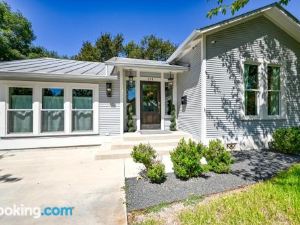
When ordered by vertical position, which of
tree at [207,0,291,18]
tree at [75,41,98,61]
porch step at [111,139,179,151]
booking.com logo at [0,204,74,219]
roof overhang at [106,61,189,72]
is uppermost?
tree at [75,41,98,61]

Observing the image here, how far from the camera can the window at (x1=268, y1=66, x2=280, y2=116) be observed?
25.7 feet

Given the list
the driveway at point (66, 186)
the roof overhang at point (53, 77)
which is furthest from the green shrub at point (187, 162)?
the roof overhang at point (53, 77)

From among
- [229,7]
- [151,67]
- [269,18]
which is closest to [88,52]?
[151,67]

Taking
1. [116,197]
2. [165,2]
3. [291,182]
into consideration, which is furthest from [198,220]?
[165,2]

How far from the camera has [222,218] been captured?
274 centimetres

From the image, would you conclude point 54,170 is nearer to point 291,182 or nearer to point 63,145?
point 63,145

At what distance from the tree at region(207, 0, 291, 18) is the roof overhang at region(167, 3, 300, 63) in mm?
717

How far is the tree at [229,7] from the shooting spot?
208 inches

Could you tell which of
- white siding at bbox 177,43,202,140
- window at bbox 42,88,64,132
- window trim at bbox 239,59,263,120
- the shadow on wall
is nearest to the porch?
white siding at bbox 177,43,202,140

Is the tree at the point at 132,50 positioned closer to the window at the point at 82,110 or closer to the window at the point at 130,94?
the window at the point at 130,94

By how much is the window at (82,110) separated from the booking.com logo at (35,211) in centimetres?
486

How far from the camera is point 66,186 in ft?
13.0

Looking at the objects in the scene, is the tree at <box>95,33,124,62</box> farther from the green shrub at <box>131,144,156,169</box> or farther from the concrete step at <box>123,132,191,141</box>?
the green shrub at <box>131,144,156,169</box>

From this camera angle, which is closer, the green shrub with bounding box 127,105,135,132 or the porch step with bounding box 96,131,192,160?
the porch step with bounding box 96,131,192,160
